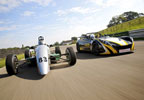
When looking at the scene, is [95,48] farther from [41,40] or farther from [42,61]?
[42,61]

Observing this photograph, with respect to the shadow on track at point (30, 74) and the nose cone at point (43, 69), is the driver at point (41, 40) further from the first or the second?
the nose cone at point (43, 69)

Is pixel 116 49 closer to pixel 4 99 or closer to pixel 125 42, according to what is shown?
pixel 125 42

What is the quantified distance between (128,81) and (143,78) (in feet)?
1.06

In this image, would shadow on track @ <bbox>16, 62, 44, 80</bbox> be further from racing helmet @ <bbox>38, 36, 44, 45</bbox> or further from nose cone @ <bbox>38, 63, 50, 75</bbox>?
racing helmet @ <bbox>38, 36, 44, 45</bbox>

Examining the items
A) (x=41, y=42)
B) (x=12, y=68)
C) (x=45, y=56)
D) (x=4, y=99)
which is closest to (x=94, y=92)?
(x=4, y=99)

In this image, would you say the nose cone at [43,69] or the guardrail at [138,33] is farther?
the guardrail at [138,33]

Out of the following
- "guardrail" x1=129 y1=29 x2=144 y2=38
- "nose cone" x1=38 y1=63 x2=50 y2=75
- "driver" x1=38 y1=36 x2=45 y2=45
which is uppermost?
"guardrail" x1=129 y1=29 x2=144 y2=38

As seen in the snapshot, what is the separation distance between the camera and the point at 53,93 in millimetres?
2396

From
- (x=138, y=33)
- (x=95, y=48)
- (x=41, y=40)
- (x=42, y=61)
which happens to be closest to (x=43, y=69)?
(x=42, y=61)

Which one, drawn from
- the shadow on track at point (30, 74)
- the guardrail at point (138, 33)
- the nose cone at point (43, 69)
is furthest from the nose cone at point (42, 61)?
the guardrail at point (138, 33)

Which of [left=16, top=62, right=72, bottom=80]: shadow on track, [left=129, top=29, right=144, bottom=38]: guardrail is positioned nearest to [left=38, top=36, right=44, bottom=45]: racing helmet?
[left=16, top=62, right=72, bottom=80]: shadow on track

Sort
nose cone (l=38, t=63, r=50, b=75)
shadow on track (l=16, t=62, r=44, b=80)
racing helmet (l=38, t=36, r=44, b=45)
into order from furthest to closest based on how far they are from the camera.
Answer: racing helmet (l=38, t=36, r=44, b=45) → shadow on track (l=16, t=62, r=44, b=80) → nose cone (l=38, t=63, r=50, b=75)

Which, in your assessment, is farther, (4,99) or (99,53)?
(99,53)

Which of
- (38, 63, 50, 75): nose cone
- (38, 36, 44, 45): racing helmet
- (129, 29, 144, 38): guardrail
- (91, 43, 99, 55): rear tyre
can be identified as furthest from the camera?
(129, 29, 144, 38): guardrail
